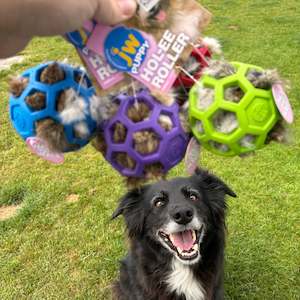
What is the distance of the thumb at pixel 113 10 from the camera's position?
46.3 inches

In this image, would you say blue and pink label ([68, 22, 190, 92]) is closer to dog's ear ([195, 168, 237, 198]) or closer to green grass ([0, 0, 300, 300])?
dog's ear ([195, 168, 237, 198])

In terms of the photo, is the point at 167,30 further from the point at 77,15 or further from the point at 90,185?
the point at 90,185

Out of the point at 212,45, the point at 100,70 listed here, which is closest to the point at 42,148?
the point at 100,70

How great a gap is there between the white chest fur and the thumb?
188 centimetres

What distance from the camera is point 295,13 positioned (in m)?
9.68

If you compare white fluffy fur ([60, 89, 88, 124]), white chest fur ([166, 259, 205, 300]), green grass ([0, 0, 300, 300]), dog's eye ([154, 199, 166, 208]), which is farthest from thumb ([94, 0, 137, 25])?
green grass ([0, 0, 300, 300])

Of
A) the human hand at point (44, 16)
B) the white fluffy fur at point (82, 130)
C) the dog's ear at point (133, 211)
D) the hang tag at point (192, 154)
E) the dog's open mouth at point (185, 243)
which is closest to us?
the human hand at point (44, 16)

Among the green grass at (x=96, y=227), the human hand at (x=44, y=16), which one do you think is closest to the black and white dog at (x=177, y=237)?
the green grass at (x=96, y=227)

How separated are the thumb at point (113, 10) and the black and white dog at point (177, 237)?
1.41 meters

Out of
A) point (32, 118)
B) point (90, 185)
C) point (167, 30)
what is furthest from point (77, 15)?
point (90, 185)

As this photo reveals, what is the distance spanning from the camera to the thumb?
1.18 metres

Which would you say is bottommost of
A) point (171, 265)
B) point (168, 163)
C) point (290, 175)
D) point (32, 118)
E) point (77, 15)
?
point (290, 175)

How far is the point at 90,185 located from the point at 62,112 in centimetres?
307

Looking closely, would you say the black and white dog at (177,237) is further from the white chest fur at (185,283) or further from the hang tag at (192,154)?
the hang tag at (192,154)
